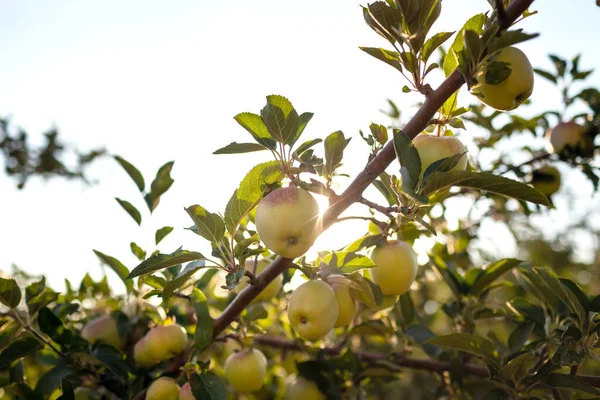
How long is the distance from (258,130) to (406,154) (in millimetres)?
374

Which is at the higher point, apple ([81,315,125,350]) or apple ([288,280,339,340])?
apple ([288,280,339,340])

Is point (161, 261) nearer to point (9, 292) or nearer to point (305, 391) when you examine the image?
point (9, 292)

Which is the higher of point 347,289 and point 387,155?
point 387,155

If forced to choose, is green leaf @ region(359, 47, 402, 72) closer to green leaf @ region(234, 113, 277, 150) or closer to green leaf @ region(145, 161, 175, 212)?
green leaf @ region(234, 113, 277, 150)

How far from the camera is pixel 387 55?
1.19 meters

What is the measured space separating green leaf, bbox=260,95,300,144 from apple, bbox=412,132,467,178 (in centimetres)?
31

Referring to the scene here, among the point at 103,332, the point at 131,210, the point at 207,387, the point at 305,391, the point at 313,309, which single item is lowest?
the point at 305,391

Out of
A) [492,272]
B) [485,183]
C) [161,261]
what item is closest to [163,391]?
[161,261]

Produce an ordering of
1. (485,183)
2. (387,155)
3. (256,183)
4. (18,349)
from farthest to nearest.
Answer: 1. (18,349)
2. (256,183)
3. (387,155)
4. (485,183)

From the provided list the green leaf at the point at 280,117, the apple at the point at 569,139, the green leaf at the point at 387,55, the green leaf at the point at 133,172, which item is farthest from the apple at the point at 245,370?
the apple at the point at 569,139

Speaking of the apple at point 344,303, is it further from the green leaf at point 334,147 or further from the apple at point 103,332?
the apple at point 103,332

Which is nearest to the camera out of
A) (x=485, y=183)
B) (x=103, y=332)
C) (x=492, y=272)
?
(x=485, y=183)

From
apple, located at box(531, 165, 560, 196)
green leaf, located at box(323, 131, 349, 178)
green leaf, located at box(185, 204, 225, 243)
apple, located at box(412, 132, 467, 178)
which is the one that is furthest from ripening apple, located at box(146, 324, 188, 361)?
apple, located at box(531, 165, 560, 196)

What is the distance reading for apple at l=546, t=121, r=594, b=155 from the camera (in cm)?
228
